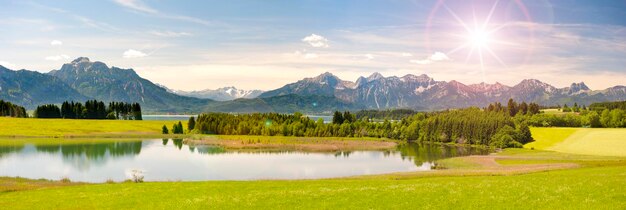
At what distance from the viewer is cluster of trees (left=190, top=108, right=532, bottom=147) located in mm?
161250

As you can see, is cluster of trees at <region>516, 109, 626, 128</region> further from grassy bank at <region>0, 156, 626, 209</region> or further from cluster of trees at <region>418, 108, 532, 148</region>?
grassy bank at <region>0, 156, 626, 209</region>

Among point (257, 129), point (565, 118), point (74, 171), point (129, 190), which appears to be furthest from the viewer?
point (565, 118)

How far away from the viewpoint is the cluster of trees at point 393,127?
529ft

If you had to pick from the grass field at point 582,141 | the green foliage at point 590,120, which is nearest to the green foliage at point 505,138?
the grass field at point 582,141

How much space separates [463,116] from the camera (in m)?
177

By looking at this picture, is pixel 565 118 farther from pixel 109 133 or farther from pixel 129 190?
pixel 129 190

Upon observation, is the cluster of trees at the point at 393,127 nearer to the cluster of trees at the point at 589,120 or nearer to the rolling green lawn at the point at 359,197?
→ the cluster of trees at the point at 589,120

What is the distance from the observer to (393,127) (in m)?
194

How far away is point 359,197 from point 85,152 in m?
94.4

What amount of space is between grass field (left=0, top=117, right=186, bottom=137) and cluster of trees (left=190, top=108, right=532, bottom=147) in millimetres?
22729

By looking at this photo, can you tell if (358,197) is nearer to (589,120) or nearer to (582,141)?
(582,141)

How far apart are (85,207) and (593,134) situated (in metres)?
151

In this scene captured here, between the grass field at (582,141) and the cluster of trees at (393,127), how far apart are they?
9530 mm

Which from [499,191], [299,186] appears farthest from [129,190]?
[499,191]
